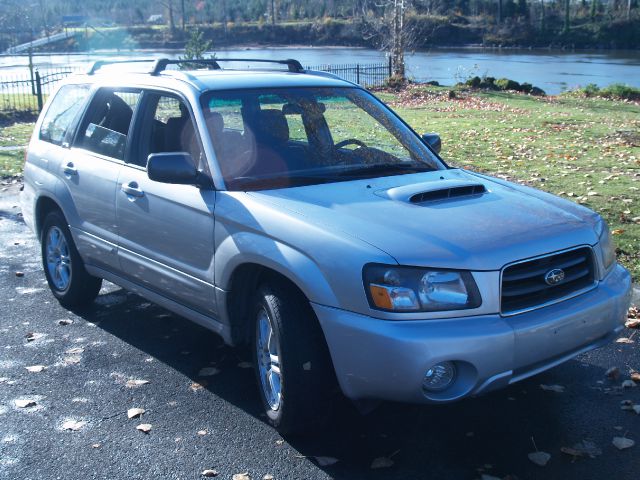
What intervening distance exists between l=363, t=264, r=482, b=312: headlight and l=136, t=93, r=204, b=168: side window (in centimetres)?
183

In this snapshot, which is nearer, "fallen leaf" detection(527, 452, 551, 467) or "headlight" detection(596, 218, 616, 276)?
"fallen leaf" detection(527, 452, 551, 467)

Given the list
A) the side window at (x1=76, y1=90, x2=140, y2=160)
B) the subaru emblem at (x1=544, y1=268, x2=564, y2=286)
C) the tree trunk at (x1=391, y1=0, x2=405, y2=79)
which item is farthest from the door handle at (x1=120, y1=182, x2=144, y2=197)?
the tree trunk at (x1=391, y1=0, x2=405, y2=79)

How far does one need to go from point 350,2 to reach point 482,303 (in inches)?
2850

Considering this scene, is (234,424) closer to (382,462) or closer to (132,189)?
(382,462)

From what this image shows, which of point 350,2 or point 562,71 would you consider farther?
point 350,2

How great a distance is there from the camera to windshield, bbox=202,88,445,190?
15.9 feet

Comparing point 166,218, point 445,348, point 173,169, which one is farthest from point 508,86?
point 445,348

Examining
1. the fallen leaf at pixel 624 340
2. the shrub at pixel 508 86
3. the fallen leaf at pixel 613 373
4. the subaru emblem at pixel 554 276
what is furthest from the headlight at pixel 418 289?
the shrub at pixel 508 86

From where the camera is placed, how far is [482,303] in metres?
3.80

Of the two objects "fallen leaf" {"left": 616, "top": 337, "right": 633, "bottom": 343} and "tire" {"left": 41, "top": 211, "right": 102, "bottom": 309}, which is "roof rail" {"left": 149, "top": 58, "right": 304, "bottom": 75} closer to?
"tire" {"left": 41, "top": 211, "right": 102, "bottom": 309}

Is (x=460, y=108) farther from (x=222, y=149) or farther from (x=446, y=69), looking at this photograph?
(x=446, y=69)

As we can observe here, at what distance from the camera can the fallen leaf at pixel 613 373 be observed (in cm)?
503

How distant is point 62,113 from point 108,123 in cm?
83

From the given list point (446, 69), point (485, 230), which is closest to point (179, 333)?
point (485, 230)
